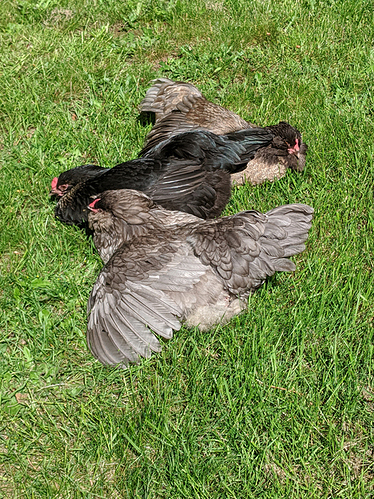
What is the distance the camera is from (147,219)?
429cm

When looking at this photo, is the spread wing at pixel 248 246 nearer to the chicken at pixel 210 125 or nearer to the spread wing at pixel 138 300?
the spread wing at pixel 138 300

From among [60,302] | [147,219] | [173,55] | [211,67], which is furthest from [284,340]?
[173,55]

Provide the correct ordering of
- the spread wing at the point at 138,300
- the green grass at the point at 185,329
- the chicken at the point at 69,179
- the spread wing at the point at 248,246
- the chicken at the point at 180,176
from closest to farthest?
the green grass at the point at 185,329 → the spread wing at the point at 138,300 → the spread wing at the point at 248,246 → the chicken at the point at 180,176 → the chicken at the point at 69,179

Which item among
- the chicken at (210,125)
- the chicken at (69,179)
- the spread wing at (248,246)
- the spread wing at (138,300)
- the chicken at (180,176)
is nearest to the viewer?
the spread wing at (138,300)

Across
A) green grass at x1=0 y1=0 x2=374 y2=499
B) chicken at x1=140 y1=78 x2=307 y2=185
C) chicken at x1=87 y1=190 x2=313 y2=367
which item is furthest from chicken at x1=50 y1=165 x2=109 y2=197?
chicken at x1=87 y1=190 x2=313 y2=367

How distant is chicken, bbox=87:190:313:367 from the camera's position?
12.2ft

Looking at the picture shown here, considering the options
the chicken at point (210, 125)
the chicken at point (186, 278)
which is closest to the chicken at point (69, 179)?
the chicken at point (210, 125)

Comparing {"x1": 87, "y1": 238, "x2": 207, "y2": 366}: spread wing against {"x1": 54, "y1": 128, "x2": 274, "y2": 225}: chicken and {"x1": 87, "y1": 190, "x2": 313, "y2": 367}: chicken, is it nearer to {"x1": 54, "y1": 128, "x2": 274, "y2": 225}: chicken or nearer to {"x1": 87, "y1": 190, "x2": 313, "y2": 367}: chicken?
{"x1": 87, "y1": 190, "x2": 313, "y2": 367}: chicken

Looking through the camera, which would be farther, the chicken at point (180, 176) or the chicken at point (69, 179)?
the chicken at point (69, 179)

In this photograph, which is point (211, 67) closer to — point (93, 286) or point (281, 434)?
point (93, 286)

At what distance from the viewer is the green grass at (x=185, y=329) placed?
3166 mm

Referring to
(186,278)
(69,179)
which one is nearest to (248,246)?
(186,278)

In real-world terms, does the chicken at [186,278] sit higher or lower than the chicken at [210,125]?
lower

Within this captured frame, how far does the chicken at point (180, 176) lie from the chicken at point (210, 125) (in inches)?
8.3
